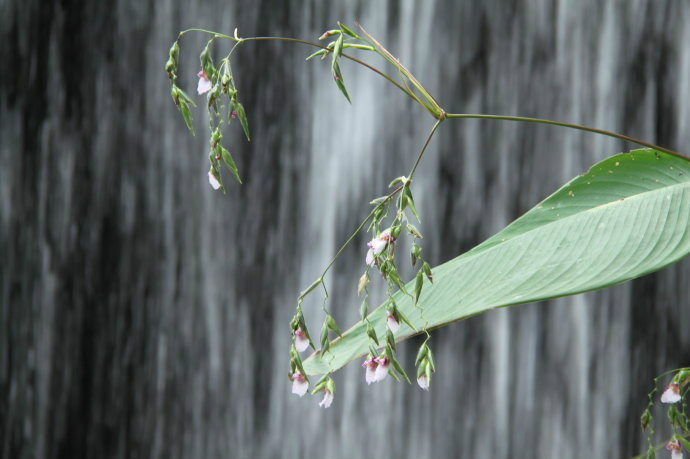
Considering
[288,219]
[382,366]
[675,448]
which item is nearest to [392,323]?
[382,366]

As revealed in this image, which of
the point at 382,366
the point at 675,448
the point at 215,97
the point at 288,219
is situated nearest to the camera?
the point at 382,366

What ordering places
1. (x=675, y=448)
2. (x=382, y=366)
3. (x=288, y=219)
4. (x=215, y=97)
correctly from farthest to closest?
1. (x=288, y=219)
2. (x=675, y=448)
3. (x=215, y=97)
4. (x=382, y=366)

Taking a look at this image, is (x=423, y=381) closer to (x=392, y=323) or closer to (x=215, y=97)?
(x=392, y=323)

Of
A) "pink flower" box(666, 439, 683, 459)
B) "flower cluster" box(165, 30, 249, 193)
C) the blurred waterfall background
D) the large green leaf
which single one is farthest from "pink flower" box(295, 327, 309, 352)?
the blurred waterfall background

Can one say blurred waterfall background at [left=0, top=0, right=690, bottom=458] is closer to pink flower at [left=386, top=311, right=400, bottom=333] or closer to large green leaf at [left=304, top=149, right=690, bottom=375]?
large green leaf at [left=304, top=149, right=690, bottom=375]

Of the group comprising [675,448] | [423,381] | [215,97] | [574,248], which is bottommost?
[675,448]

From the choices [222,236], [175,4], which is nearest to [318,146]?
[222,236]

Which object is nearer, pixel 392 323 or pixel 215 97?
pixel 392 323
